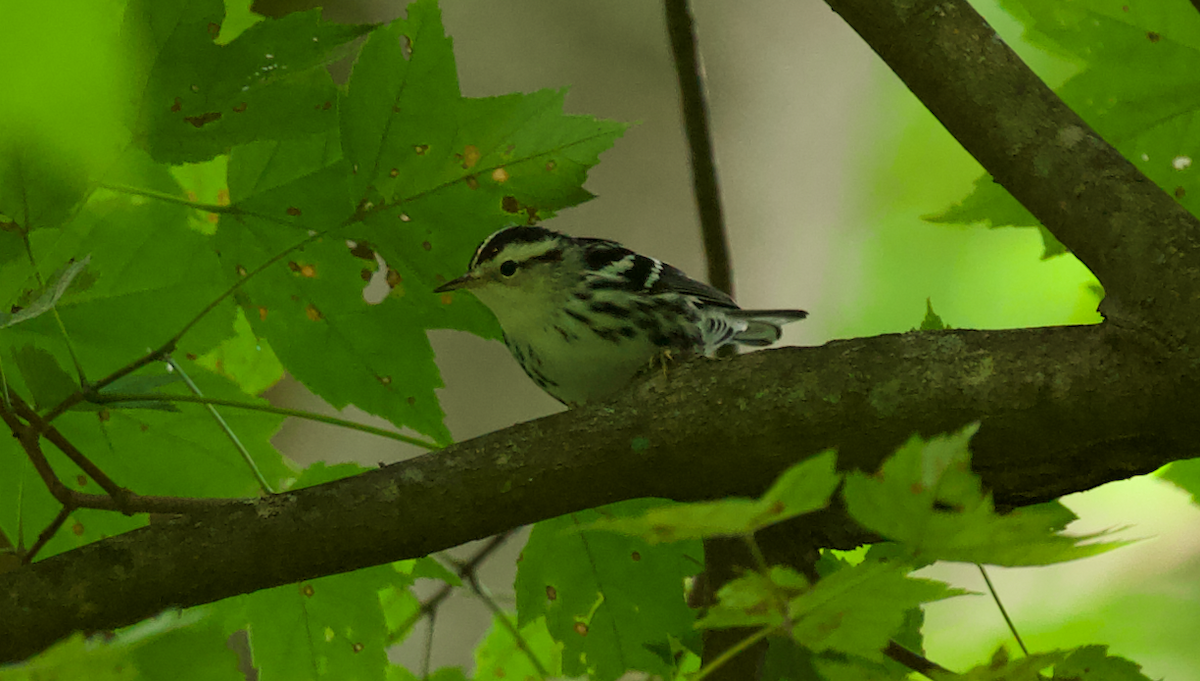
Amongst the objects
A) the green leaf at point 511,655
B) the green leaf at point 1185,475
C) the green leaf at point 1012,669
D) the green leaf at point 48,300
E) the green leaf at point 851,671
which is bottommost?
the green leaf at point 511,655

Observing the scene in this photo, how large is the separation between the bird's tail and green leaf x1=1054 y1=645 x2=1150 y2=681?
59 centimetres

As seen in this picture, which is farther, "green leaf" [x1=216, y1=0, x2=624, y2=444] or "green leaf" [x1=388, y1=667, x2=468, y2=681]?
"green leaf" [x1=388, y1=667, x2=468, y2=681]

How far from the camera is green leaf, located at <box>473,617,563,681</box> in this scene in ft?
2.60

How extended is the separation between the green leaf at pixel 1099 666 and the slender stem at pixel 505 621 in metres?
0.35

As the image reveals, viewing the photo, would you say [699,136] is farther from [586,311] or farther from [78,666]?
[78,666]

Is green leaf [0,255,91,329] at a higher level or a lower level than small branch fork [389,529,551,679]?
higher

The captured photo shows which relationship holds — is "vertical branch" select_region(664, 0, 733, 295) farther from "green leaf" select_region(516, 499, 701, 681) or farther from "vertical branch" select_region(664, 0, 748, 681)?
"green leaf" select_region(516, 499, 701, 681)

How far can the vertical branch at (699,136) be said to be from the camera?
2.70 feet

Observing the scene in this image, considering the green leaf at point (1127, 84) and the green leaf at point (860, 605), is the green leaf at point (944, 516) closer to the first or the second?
the green leaf at point (860, 605)

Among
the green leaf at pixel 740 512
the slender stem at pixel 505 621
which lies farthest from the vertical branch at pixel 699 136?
the green leaf at pixel 740 512

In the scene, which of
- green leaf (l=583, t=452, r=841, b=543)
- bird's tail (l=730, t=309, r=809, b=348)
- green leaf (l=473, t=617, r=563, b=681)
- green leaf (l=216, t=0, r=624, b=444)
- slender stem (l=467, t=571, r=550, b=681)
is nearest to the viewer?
green leaf (l=583, t=452, r=841, b=543)

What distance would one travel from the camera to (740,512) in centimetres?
26

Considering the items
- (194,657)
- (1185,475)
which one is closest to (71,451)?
(194,657)

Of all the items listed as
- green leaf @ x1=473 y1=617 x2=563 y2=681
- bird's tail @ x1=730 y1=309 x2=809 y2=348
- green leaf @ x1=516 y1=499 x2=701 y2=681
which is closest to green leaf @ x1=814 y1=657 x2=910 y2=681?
green leaf @ x1=516 y1=499 x2=701 y2=681
